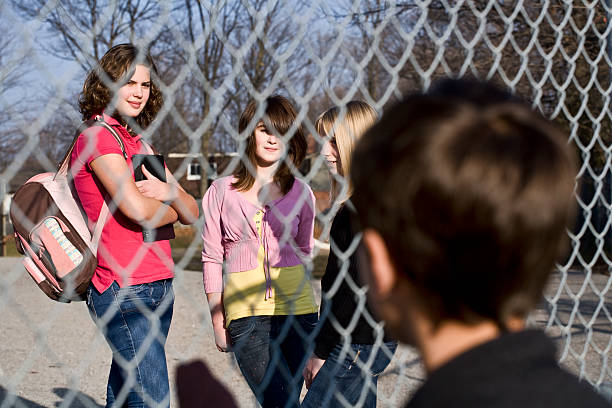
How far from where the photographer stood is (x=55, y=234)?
192cm

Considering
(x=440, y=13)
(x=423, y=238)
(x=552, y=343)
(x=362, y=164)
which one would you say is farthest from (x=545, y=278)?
(x=440, y=13)

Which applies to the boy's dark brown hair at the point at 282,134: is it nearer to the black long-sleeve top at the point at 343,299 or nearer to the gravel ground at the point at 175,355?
the black long-sleeve top at the point at 343,299

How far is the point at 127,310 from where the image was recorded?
213 centimetres

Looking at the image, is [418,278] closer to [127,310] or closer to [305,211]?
[127,310]

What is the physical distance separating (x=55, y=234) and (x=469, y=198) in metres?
1.43

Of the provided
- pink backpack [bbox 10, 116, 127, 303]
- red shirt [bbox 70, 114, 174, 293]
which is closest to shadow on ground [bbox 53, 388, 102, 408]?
red shirt [bbox 70, 114, 174, 293]

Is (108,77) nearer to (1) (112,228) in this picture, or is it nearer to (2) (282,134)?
(1) (112,228)

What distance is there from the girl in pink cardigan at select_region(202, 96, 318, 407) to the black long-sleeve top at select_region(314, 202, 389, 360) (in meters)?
0.09

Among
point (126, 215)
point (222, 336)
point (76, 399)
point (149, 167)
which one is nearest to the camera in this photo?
point (126, 215)

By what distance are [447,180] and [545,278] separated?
0.25 metres

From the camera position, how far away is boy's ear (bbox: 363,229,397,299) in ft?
3.30

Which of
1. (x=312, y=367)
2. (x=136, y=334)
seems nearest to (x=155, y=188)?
(x=136, y=334)

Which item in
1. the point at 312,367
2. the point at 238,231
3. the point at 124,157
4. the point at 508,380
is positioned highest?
the point at 508,380

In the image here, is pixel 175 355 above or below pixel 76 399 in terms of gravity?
above
